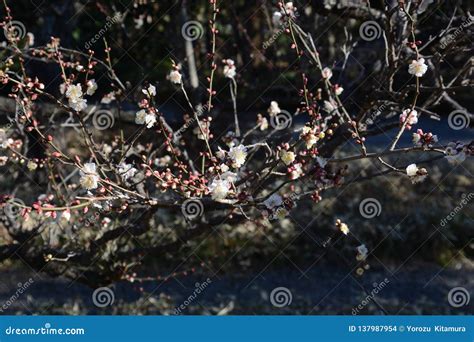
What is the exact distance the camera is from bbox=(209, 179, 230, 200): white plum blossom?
294cm

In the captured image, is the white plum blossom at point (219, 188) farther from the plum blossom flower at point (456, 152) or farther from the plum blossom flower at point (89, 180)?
the plum blossom flower at point (456, 152)

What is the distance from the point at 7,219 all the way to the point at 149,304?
187cm

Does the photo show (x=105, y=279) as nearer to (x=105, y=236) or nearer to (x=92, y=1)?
(x=105, y=236)

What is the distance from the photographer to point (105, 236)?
436 centimetres

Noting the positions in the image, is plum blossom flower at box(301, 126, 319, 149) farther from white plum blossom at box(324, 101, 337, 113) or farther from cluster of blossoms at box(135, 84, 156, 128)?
white plum blossom at box(324, 101, 337, 113)

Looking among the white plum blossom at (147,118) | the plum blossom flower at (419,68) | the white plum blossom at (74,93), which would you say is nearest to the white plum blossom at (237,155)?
the white plum blossom at (147,118)

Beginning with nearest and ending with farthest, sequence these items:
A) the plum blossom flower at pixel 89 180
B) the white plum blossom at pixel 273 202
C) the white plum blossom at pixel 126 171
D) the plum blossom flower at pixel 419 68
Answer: the plum blossom flower at pixel 89 180, the white plum blossom at pixel 273 202, the plum blossom flower at pixel 419 68, the white plum blossom at pixel 126 171

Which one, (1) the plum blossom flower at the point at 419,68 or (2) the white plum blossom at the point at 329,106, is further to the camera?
(2) the white plum blossom at the point at 329,106

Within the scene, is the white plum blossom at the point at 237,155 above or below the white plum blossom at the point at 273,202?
above

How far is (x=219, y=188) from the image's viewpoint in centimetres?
294

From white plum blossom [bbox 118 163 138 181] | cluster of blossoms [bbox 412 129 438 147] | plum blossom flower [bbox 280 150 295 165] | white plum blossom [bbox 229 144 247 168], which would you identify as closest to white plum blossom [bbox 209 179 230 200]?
white plum blossom [bbox 229 144 247 168]

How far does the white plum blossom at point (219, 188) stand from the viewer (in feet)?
9.65

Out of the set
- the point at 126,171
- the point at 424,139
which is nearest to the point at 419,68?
the point at 424,139

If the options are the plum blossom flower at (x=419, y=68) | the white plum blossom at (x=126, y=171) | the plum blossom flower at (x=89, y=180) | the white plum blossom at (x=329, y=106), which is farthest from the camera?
the white plum blossom at (x=329, y=106)
